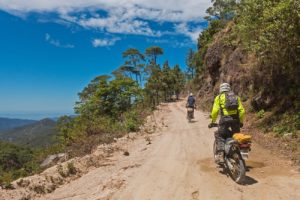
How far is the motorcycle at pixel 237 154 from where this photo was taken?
25.0 feet

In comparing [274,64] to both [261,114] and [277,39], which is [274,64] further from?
[261,114]

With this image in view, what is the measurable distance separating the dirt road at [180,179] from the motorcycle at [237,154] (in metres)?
0.24

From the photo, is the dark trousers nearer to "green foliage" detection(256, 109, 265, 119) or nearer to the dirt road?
the dirt road

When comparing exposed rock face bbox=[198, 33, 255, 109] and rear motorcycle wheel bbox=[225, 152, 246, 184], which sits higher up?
exposed rock face bbox=[198, 33, 255, 109]

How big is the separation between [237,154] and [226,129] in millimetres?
936

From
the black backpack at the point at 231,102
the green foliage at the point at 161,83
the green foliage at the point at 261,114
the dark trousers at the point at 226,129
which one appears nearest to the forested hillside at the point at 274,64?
the green foliage at the point at 261,114

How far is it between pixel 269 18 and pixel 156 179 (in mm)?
A: 9683

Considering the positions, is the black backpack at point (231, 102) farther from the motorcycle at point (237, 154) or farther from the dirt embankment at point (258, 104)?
the dirt embankment at point (258, 104)

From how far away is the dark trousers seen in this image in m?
8.38

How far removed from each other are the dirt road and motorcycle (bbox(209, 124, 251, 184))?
0.24 metres

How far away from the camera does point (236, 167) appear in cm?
796

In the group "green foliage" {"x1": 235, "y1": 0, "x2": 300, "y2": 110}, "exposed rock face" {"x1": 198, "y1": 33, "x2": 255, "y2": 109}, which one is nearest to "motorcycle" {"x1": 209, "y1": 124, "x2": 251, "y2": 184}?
"green foliage" {"x1": 235, "y1": 0, "x2": 300, "y2": 110}

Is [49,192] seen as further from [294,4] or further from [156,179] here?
[294,4]

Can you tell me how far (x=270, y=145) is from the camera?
12.7 m
